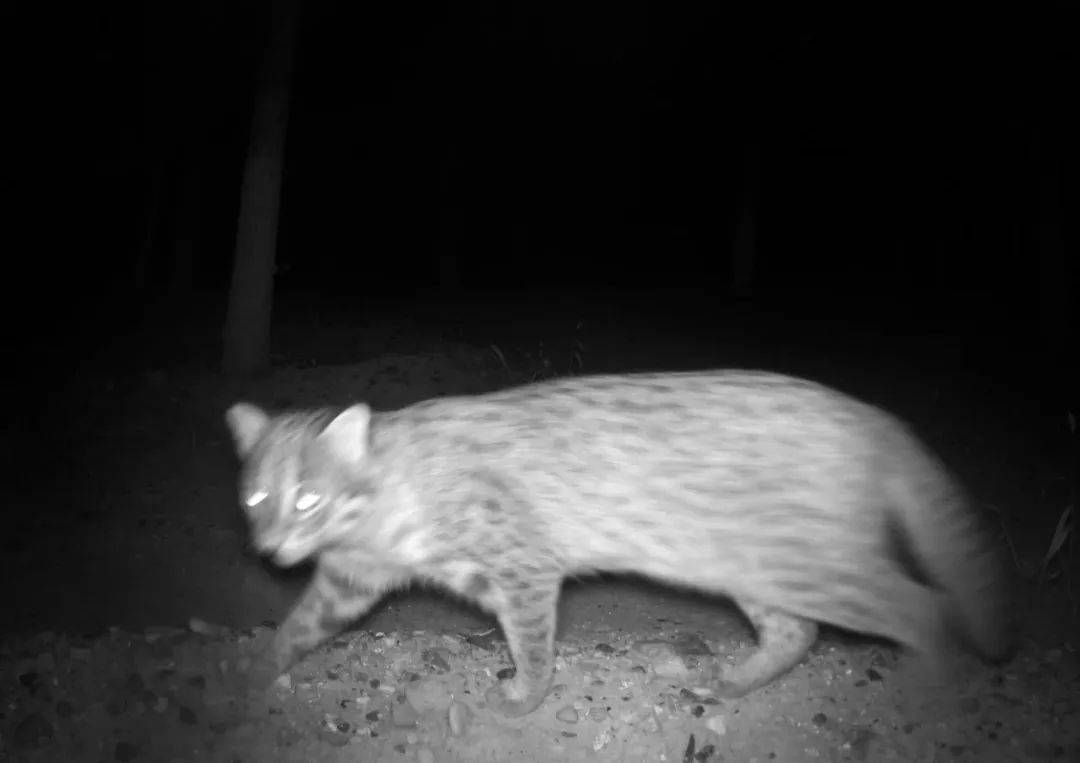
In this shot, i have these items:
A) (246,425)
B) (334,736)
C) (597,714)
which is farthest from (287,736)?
(246,425)

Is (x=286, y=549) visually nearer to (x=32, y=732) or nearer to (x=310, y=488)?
(x=310, y=488)

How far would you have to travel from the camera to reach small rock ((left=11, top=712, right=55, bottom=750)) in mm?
3180

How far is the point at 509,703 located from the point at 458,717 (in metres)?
0.22

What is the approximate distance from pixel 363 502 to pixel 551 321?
26.8ft

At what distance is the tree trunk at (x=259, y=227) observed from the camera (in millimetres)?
8570

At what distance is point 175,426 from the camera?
7508 millimetres

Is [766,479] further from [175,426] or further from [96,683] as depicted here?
[175,426]

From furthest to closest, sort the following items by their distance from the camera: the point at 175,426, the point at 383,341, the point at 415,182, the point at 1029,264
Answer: the point at 415,182
the point at 1029,264
the point at 383,341
the point at 175,426

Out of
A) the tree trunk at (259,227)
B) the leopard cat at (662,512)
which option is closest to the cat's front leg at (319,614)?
the leopard cat at (662,512)

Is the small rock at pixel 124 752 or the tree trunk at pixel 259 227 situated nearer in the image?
the small rock at pixel 124 752

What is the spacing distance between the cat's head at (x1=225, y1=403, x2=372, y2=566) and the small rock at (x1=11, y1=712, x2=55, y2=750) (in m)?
0.93

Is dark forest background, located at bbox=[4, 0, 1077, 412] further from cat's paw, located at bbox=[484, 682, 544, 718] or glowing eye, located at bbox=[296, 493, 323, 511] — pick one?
cat's paw, located at bbox=[484, 682, 544, 718]

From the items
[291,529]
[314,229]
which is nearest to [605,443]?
[291,529]

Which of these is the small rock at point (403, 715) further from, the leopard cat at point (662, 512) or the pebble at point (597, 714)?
the pebble at point (597, 714)
